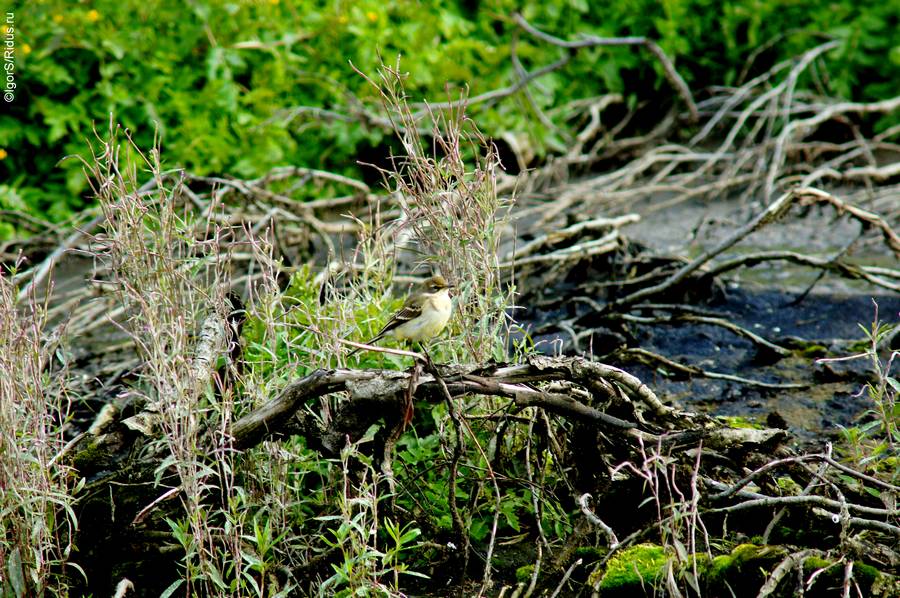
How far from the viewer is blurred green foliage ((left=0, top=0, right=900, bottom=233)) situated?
8891mm

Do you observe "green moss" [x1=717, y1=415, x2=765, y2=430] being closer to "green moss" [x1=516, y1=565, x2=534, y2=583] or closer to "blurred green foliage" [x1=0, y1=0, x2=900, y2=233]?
"green moss" [x1=516, y1=565, x2=534, y2=583]

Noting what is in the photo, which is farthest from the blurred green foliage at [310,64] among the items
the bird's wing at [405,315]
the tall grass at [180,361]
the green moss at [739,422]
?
the tall grass at [180,361]

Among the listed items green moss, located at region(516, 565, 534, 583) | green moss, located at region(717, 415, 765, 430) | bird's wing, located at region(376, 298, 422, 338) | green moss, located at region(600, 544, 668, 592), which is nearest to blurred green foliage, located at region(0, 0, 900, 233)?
bird's wing, located at region(376, 298, 422, 338)

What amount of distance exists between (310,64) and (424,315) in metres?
5.79

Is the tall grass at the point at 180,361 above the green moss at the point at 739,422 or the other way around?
above

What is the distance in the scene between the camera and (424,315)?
4504mm

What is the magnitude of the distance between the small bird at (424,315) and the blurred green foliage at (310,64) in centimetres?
455

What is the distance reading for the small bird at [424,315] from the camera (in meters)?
4.49

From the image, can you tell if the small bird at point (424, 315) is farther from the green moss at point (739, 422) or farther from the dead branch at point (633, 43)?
the dead branch at point (633, 43)

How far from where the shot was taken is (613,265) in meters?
7.11

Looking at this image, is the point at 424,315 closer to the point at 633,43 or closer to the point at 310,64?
the point at 633,43

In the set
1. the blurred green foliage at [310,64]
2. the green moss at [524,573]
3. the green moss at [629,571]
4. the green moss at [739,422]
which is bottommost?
the green moss at [739,422]

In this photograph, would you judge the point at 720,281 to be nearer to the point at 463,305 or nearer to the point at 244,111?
the point at 463,305

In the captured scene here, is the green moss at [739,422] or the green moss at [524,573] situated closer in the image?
the green moss at [524,573]
